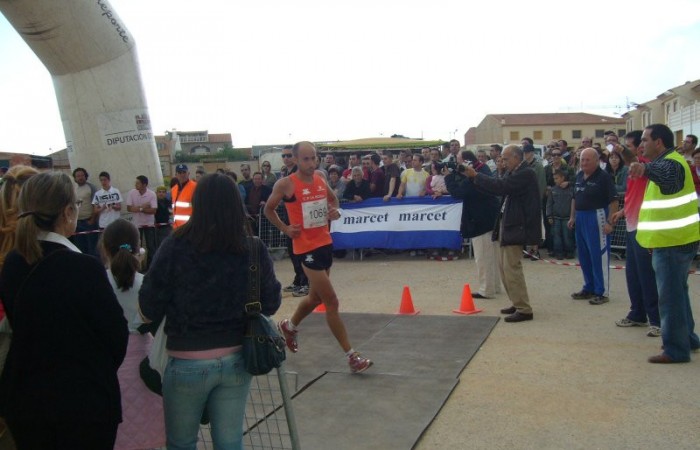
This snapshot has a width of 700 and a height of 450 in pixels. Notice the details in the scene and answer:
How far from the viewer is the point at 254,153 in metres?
81.6

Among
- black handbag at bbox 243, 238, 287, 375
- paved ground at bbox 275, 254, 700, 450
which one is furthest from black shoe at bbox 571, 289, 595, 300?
black handbag at bbox 243, 238, 287, 375

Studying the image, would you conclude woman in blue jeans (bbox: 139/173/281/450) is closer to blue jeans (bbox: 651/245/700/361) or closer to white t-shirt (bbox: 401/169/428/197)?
blue jeans (bbox: 651/245/700/361)

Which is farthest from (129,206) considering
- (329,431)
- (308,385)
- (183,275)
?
(183,275)

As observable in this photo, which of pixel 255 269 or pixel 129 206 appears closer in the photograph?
pixel 255 269

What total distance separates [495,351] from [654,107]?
237 feet

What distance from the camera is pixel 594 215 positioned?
7418mm

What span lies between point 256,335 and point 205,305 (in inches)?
10.6

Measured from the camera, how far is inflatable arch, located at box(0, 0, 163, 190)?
34.1 feet

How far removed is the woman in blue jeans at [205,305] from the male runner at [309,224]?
8.43ft

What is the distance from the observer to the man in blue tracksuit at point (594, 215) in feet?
24.3

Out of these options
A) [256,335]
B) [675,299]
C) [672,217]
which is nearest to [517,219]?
[672,217]

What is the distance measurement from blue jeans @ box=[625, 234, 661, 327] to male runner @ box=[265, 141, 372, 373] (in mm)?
2877

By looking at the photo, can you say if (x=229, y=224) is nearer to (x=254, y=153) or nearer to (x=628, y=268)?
(x=628, y=268)

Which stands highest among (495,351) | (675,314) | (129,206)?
(129,206)
